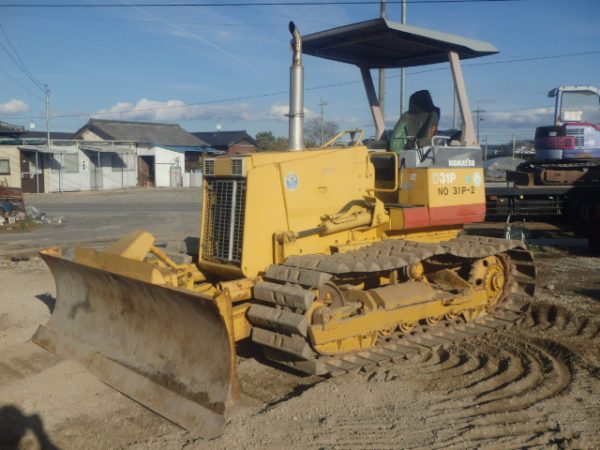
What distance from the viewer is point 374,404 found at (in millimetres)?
5270

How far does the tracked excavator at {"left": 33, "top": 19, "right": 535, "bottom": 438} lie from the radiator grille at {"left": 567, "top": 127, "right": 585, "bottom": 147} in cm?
784

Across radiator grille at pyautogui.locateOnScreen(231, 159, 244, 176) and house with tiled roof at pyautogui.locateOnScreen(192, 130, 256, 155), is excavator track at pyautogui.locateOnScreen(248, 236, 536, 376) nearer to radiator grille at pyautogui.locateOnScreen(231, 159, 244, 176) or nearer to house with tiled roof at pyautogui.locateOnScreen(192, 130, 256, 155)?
radiator grille at pyautogui.locateOnScreen(231, 159, 244, 176)

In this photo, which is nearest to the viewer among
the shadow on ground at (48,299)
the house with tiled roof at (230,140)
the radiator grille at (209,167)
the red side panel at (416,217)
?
the radiator grille at (209,167)

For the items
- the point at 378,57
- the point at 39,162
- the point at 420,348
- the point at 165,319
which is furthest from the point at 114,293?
the point at 39,162

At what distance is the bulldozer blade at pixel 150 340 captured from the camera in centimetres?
514

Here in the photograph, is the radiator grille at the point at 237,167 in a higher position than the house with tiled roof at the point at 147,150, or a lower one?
lower

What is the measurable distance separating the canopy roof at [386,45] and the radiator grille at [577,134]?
7.85 m

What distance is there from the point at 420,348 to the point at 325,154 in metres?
2.23

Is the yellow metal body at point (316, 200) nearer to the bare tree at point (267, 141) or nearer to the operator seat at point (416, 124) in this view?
the operator seat at point (416, 124)

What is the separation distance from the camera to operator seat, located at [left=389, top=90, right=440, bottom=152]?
766 cm

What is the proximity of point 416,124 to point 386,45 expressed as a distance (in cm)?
106

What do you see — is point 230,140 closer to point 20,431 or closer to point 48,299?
point 48,299

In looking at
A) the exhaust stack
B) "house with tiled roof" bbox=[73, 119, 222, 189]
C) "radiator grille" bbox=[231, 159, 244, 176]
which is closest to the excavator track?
"radiator grille" bbox=[231, 159, 244, 176]

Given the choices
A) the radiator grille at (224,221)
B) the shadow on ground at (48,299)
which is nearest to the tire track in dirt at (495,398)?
the radiator grille at (224,221)
